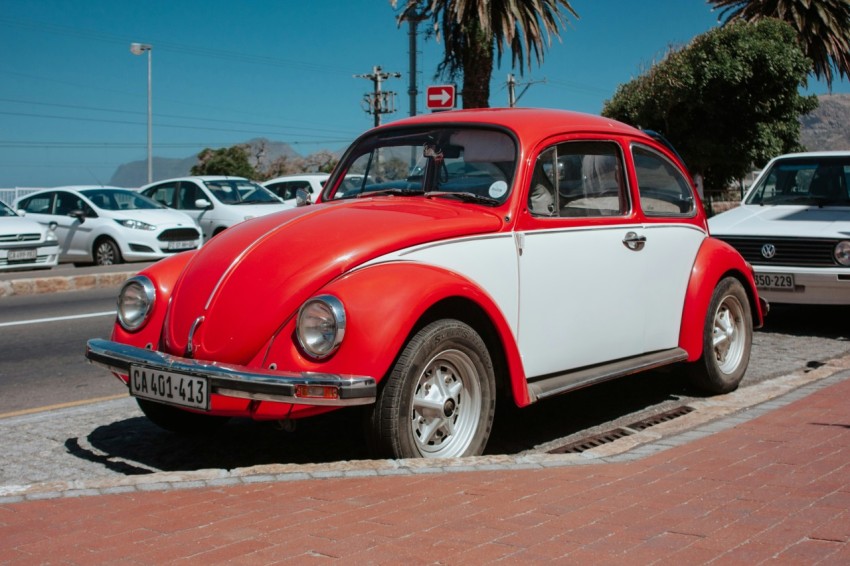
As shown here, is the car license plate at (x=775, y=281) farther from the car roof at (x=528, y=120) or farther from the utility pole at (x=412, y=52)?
the utility pole at (x=412, y=52)

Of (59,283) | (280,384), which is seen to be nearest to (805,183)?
(280,384)

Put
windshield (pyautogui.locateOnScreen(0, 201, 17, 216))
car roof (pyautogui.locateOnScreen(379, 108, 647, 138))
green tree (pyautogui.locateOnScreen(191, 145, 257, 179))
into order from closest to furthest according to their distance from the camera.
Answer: car roof (pyautogui.locateOnScreen(379, 108, 647, 138)) → windshield (pyautogui.locateOnScreen(0, 201, 17, 216)) → green tree (pyautogui.locateOnScreen(191, 145, 257, 179))

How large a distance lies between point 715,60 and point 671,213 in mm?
26564

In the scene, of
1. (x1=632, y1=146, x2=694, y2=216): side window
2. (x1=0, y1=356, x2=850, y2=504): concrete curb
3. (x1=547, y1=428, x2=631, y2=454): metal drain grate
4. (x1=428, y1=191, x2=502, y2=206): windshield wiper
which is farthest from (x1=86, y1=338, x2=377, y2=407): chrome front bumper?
(x1=632, y1=146, x2=694, y2=216): side window

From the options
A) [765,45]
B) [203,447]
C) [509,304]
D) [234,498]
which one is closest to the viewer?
[234,498]

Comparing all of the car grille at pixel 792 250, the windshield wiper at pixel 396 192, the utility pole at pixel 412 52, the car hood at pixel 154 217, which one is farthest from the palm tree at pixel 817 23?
the windshield wiper at pixel 396 192

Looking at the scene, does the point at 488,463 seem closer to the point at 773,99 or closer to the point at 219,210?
the point at 219,210

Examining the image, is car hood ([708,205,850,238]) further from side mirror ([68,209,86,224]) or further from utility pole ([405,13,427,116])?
utility pole ([405,13,427,116])

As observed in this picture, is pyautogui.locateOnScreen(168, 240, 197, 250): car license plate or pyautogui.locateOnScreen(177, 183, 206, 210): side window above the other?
pyautogui.locateOnScreen(177, 183, 206, 210): side window

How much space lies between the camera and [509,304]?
5094mm

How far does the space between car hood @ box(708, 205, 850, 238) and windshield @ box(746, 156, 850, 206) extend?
20 centimetres

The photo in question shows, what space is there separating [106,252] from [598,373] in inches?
568

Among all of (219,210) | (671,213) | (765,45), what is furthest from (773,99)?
(671,213)

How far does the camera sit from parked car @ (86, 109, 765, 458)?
4457mm
